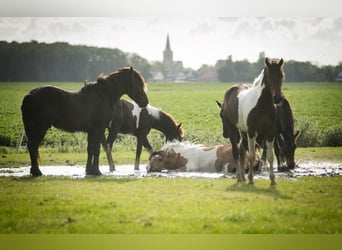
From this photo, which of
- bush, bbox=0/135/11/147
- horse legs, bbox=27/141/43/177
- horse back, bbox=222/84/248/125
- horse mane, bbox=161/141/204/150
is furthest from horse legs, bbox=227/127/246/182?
bush, bbox=0/135/11/147

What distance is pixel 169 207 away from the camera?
280 inches

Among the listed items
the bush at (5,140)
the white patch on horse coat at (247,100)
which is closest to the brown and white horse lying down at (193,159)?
the white patch on horse coat at (247,100)

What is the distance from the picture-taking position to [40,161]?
8.77 meters

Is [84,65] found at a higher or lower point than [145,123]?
higher

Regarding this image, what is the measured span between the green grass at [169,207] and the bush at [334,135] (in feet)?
3.19

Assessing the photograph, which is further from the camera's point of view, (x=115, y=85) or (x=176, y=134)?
(x=176, y=134)

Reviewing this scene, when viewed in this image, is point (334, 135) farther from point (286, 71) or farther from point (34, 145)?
point (34, 145)

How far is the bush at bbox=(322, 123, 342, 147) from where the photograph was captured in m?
8.79

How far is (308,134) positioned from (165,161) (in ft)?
6.66

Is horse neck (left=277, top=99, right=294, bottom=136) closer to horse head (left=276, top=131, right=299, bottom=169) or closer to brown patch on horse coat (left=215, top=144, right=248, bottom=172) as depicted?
horse head (left=276, top=131, right=299, bottom=169)

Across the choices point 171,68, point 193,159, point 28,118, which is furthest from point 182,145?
point 28,118

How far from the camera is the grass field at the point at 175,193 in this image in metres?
6.73

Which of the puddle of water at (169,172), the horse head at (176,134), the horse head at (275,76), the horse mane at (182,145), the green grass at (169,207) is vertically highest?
the horse head at (275,76)

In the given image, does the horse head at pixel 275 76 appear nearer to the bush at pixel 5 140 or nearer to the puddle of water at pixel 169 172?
the puddle of water at pixel 169 172
